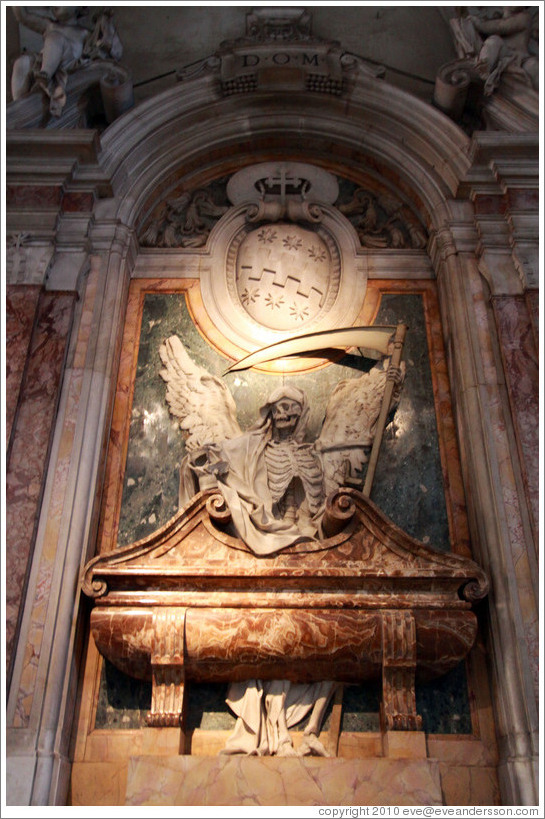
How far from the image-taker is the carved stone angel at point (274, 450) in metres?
6.02

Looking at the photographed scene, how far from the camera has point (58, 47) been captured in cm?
752

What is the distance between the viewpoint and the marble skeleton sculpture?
18.2 feet

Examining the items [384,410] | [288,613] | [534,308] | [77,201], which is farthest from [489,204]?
[288,613]

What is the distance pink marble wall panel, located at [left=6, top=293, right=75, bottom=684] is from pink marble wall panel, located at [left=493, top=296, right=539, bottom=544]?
3.52 m

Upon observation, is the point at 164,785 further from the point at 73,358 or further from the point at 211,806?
the point at 73,358

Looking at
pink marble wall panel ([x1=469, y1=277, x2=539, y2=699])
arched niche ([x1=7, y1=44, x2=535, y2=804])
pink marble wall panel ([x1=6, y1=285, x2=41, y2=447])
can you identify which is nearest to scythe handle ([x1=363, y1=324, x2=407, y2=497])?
arched niche ([x1=7, y1=44, x2=535, y2=804])

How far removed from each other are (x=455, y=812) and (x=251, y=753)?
1313 mm

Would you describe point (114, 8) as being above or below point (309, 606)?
above

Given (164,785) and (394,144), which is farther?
(394,144)

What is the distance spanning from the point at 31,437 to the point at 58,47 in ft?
12.4

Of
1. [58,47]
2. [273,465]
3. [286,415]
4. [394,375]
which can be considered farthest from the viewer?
[58,47]

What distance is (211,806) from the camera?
489 centimetres

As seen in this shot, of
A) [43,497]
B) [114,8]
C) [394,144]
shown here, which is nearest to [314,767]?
[43,497]

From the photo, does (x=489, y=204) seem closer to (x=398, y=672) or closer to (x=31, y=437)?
(x=398, y=672)
